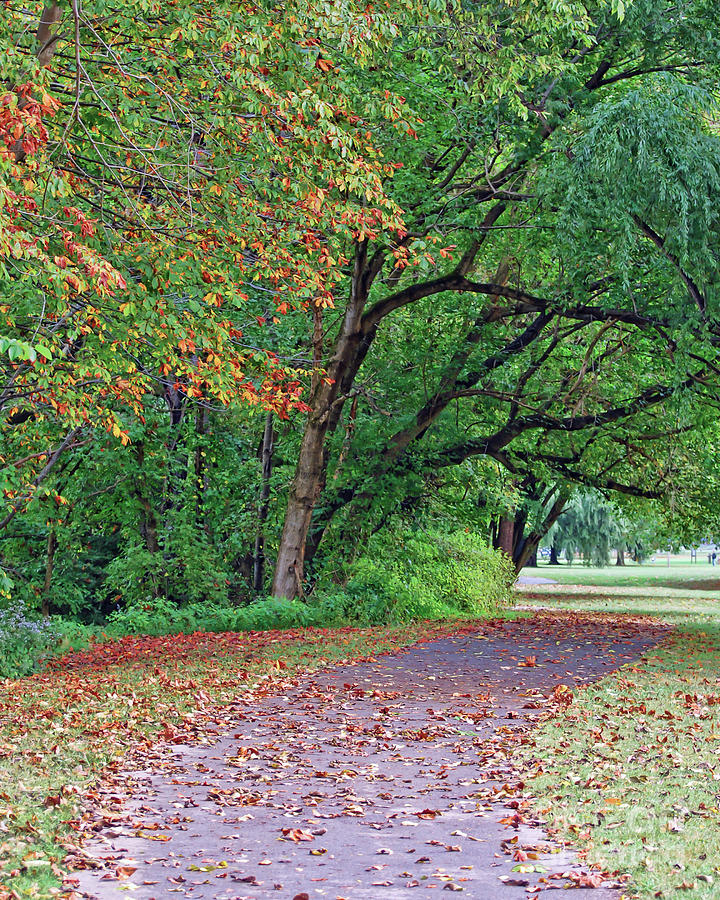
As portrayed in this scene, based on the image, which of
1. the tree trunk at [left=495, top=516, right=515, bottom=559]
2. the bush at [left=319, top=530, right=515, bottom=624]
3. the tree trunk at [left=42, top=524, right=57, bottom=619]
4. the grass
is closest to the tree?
the bush at [left=319, top=530, right=515, bottom=624]

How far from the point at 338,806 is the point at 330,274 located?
1036 centimetres

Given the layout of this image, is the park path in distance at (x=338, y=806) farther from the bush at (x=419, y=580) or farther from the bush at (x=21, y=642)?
the bush at (x=419, y=580)

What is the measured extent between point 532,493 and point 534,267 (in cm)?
1562

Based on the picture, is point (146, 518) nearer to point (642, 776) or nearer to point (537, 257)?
point (537, 257)

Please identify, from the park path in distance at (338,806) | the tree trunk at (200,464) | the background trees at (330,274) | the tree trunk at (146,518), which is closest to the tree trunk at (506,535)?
the background trees at (330,274)

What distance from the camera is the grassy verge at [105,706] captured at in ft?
18.4

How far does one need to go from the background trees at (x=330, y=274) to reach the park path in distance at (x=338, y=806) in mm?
2880

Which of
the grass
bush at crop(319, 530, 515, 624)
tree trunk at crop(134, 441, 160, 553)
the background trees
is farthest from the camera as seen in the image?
bush at crop(319, 530, 515, 624)

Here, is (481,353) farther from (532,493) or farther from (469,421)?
(532,493)

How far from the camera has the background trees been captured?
978cm

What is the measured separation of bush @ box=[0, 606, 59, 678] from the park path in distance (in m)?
3.74

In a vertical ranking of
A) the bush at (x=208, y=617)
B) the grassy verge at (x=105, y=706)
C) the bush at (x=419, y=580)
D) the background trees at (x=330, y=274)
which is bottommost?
the grassy verge at (x=105, y=706)

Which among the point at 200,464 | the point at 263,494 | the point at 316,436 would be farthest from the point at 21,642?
the point at 263,494

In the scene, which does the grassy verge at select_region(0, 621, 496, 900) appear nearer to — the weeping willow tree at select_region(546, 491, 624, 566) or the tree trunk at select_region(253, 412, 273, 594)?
the tree trunk at select_region(253, 412, 273, 594)
